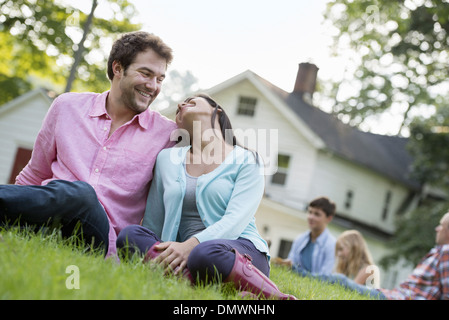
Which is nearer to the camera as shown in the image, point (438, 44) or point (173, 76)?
point (438, 44)

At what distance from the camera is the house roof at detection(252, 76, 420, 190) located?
25.6m

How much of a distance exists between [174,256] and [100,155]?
1177 mm

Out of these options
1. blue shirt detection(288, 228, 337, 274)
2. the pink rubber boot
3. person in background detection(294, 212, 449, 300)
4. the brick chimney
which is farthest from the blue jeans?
the brick chimney

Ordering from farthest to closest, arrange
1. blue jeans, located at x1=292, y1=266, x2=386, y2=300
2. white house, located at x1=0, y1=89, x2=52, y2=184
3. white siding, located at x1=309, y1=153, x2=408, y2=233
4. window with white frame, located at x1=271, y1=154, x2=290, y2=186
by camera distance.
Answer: white siding, located at x1=309, y1=153, x2=408, y2=233, window with white frame, located at x1=271, y1=154, x2=290, y2=186, white house, located at x1=0, y1=89, x2=52, y2=184, blue jeans, located at x1=292, y1=266, x2=386, y2=300

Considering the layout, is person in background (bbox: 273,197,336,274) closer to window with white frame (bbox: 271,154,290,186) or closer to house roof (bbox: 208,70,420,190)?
house roof (bbox: 208,70,420,190)

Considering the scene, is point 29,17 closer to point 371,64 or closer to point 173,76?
point 371,64

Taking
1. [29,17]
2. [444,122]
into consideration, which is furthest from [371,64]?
[29,17]

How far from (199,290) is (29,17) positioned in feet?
71.8

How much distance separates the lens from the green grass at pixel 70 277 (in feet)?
6.94

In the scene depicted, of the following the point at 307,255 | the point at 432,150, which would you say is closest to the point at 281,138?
the point at 432,150

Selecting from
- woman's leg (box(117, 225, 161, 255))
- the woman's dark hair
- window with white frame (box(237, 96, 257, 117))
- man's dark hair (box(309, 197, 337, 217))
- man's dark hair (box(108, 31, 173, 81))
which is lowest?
man's dark hair (box(309, 197, 337, 217))

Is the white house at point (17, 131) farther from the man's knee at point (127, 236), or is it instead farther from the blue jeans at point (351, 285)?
the man's knee at point (127, 236)

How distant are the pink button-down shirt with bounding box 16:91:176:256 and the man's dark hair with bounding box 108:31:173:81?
0.36 metres

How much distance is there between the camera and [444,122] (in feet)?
77.4
